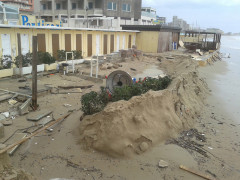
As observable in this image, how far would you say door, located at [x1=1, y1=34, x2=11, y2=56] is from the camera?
50.2 ft

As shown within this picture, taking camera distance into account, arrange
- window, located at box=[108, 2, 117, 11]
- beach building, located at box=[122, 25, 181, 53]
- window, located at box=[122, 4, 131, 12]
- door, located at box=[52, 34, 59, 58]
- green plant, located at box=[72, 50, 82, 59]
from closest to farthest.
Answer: door, located at box=[52, 34, 59, 58]
green plant, located at box=[72, 50, 82, 59]
beach building, located at box=[122, 25, 181, 53]
window, located at box=[108, 2, 117, 11]
window, located at box=[122, 4, 131, 12]

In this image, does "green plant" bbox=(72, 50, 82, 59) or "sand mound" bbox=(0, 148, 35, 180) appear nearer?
"sand mound" bbox=(0, 148, 35, 180)

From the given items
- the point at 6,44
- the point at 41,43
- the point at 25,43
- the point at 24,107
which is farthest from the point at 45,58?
the point at 24,107

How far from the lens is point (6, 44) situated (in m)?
15.5

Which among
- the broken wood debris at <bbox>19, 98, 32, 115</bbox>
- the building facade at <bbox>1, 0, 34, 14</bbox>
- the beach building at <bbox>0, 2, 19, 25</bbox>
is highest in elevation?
the building facade at <bbox>1, 0, 34, 14</bbox>

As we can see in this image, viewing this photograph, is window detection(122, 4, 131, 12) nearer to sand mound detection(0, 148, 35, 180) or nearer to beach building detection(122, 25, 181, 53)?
beach building detection(122, 25, 181, 53)

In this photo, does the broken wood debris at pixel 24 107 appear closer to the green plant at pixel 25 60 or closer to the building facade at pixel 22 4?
the green plant at pixel 25 60

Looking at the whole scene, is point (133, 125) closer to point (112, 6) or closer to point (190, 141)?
point (190, 141)

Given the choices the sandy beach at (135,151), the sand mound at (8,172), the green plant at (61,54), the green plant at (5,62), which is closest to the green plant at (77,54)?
the green plant at (61,54)

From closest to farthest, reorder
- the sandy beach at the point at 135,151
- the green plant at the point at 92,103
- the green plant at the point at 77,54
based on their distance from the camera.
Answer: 1. the sandy beach at the point at 135,151
2. the green plant at the point at 92,103
3. the green plant at the point at 77,54

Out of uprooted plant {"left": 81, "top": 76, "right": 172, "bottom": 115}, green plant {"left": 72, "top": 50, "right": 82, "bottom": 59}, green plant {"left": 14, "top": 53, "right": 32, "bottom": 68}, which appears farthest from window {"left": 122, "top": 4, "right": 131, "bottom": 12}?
uprooted plant {"left": 81, "top": 76, "right": 172, "bottom": 115}

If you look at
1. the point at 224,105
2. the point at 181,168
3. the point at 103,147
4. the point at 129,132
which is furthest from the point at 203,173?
the point at 224,105

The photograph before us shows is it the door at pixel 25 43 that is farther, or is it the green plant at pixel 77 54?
the green plant at pixel 77 54

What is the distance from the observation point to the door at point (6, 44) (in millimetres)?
15292
